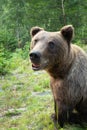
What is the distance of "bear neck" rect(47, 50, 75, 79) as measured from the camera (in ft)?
15.0

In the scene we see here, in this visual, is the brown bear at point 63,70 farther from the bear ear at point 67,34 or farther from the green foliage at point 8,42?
the green foliage at point 8,42

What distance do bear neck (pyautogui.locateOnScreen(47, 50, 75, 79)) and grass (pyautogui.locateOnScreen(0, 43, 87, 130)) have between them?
2.12 feet

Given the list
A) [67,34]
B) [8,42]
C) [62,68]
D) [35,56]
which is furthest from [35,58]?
[8,42]

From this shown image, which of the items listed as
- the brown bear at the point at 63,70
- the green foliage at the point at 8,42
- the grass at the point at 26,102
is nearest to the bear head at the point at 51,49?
the brown bear at the point at 63,70

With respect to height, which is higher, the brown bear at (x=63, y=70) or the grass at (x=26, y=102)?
the brown bear at (x=63, y=70)

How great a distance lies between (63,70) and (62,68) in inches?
1.1

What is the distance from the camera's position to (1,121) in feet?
17.0

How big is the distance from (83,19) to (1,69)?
9472mm

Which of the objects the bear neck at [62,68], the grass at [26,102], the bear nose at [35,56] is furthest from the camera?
the grass at [26,102]

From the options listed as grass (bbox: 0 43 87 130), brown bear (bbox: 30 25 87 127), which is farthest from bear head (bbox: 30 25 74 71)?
grass (bbox: 0 43 87 130)

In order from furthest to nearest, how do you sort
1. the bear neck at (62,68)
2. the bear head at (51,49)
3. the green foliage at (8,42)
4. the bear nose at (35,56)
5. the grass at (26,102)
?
the green foliage at (8,42) → the grass at (26,102) → the bear neck at (62,68) → the bear head at (51,49) → the bear nose at (35,56)

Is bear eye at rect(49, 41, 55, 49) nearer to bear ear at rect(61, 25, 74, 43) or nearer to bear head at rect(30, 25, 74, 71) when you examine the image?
bear head at rect(30, 25, 74, 71)

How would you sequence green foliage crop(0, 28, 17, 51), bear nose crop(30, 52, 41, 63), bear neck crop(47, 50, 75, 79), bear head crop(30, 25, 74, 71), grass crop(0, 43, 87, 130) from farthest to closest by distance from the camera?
green foliage crop(0, 28, 17, 51)
grass crop(0, 43, 87, 130)
bear neck crop(47, 50, 75, 79)
bear head crop(30, 25, 74, 71)
bear nose crop(30, 52, 41, 63)

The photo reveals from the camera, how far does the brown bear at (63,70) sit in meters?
4.48
